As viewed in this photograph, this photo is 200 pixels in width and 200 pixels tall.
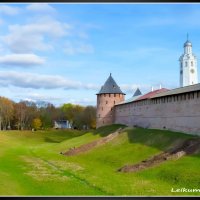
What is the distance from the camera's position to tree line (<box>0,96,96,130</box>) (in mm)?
61531

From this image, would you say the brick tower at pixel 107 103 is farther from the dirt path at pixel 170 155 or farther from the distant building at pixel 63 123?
the distant building at pixel 63 123

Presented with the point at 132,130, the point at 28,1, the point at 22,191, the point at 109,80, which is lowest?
the point at 22,191

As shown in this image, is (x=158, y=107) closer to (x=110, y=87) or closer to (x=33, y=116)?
(x=110, y=87)

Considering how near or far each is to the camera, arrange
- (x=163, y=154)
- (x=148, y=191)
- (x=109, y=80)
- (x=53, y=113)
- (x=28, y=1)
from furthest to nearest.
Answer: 1. (x=53, y=113)
2. (x=109, y=80)
3. (x=163, y=154)
4. (x=148, y=191)
5. (x=28, y=1)

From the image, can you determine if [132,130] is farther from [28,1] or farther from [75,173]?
[28,1]

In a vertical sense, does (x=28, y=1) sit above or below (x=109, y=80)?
below

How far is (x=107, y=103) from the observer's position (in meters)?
46.4

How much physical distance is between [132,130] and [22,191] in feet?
62.4

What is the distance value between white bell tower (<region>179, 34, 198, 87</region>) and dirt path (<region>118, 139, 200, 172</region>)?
4273cm

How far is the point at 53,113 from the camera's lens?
75.1 m

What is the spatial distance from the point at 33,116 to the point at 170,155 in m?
48.6

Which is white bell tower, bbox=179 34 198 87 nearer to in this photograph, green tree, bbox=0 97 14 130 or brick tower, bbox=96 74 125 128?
brick tower, bbox=96 74 125 128

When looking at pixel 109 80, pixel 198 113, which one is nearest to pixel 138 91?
pixel 109 80

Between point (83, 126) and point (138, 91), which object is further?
point (83, 126)
